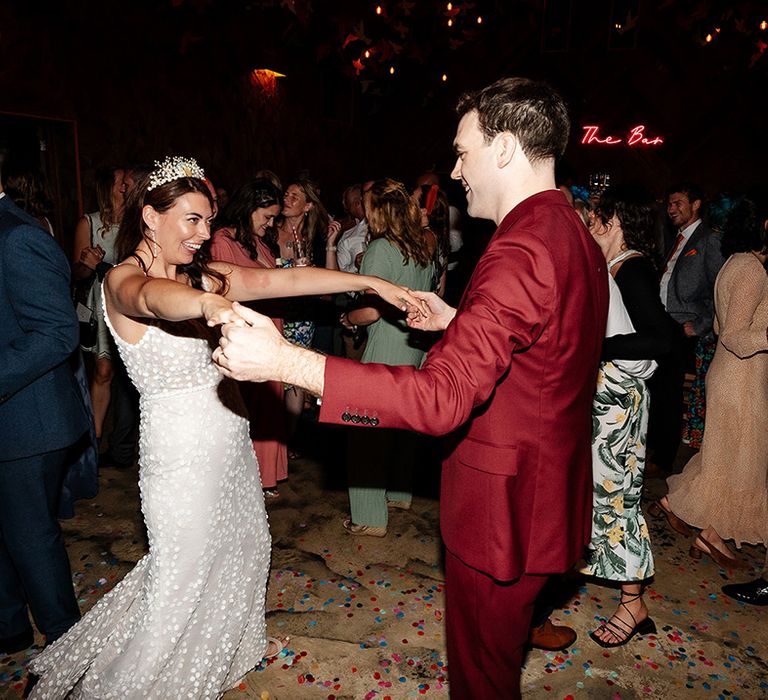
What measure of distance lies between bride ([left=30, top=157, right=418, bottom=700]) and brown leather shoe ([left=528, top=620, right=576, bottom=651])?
125 centimetres

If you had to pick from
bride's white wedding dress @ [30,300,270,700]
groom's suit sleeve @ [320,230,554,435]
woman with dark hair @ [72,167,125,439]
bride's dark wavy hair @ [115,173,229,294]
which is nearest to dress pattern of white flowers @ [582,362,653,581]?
groom's suit sleeve @ [320,230,554,435]

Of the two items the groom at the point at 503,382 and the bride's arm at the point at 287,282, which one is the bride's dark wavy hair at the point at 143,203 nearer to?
the bride's arm at the point at 287,282

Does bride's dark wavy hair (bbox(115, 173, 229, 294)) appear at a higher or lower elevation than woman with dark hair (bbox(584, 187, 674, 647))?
higher

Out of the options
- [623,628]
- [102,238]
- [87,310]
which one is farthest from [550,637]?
[102,238]

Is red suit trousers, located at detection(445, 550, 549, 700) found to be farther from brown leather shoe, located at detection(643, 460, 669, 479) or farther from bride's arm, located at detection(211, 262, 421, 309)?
brown leather shoe, located at detection(643, 460, 669, 479)

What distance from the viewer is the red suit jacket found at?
1.16m

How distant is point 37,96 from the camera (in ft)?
19.1

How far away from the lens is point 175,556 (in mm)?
1945

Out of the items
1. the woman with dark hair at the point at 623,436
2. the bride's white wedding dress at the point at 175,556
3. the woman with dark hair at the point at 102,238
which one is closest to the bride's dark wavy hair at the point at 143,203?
the bride's white wedding dress at the point at 175,556

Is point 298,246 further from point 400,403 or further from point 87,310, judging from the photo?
point 400,403

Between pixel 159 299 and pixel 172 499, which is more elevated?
pixel 159 299

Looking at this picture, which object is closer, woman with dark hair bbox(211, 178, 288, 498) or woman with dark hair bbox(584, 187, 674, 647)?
woman with dark hair bbox(584, 187, 674, 647)

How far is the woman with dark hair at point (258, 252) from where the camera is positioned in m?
3.46

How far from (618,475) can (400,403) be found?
5.51 feet
